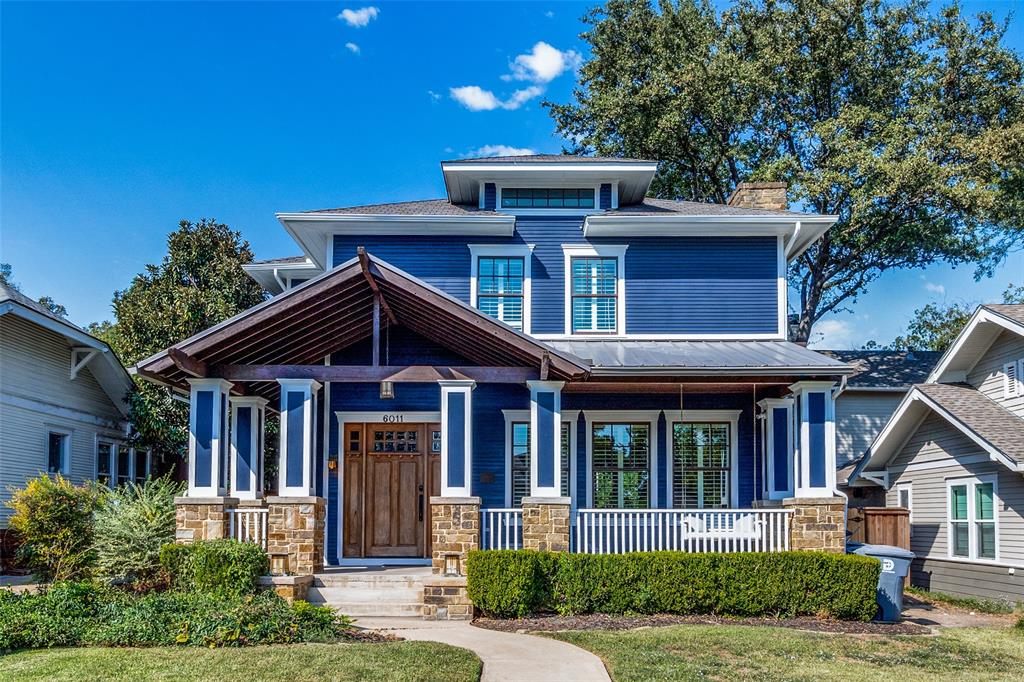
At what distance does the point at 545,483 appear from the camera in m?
12.5

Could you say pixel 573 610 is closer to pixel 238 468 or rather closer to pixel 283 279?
pixel 238 468

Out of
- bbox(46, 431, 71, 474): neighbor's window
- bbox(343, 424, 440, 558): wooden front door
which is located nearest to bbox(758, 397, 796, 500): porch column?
bbox(343, 424, 440, 558): wooden front door

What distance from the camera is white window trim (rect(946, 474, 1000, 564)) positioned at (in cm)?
1470

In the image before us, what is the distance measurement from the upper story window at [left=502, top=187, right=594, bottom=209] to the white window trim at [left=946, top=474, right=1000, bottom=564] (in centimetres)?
785

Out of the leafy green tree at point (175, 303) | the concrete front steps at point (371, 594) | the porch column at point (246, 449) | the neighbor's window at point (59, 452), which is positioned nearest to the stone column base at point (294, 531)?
the concrete front steps at point (371, 594)

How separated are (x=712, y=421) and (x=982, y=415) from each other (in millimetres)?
4375

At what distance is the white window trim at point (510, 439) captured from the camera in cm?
1534

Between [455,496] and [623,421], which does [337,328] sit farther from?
[623,421]

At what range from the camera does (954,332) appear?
111 feet

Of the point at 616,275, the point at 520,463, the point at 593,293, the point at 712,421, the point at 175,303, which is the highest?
the point at 175,303

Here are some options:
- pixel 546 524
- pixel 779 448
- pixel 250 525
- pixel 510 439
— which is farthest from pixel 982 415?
pixel 250 525

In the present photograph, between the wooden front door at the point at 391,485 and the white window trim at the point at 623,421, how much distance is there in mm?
2543

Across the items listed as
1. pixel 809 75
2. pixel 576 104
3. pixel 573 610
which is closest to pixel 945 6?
pixel 809 75

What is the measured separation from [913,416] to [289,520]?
11.4 m
